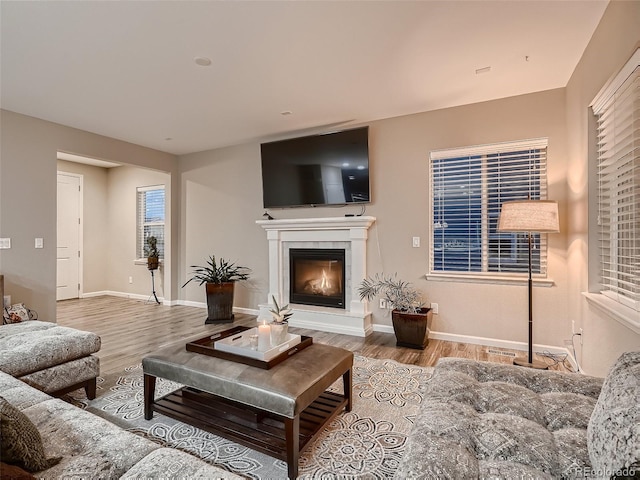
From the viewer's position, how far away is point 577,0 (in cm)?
215

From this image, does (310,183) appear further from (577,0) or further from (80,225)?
(80,225)

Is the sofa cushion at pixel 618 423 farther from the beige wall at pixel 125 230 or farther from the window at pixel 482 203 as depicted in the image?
the beige wall at pixel 125 230

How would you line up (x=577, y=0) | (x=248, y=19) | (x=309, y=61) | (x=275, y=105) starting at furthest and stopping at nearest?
(x=275, y=105), (x=309, y=61), (x=248, y=19), (x=577, y=0)

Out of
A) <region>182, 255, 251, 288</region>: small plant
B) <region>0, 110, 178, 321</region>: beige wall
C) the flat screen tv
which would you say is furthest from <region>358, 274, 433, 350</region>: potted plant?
<region>0, 110, 178, 321</region>: beige wall

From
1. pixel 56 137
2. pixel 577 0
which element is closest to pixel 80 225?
pixel 56 137

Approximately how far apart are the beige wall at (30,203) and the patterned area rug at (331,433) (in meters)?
2.27

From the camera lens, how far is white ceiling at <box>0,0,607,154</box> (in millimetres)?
2258

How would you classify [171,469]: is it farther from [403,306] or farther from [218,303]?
[218,303]

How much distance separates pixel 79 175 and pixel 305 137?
17.5 ft

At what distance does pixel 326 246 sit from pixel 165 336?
2329 mm

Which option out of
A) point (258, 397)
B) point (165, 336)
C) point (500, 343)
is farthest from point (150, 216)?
point (500, 343)

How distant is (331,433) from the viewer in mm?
2006

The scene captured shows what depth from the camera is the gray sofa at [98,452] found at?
40.8 inches

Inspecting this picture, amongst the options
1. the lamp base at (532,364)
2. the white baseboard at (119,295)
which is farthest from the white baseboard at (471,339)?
the white baseboard at (119,295)
